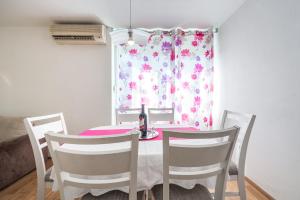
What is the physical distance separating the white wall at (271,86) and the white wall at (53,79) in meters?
2.11

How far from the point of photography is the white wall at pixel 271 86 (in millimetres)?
1518

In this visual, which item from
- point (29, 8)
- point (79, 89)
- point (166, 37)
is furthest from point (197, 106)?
point (29, 8)

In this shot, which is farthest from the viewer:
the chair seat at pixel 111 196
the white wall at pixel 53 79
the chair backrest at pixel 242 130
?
the white wall at pixel 53 79

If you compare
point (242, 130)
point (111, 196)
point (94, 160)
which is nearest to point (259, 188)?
point (242, 130)

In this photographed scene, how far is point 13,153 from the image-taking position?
2.14 m

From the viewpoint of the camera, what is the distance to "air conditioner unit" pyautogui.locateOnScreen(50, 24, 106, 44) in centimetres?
266

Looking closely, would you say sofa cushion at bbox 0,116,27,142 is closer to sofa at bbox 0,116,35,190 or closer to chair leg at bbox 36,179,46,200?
sofa at bbox 0,116,35,190

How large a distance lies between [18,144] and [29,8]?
1.84 m

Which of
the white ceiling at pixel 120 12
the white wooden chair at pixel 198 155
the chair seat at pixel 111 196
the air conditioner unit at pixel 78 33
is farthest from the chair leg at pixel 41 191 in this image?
the air conditioner unit at pixel 78 33

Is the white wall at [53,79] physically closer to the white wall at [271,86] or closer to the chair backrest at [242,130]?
the chair backrest at [242,130]

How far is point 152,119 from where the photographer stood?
7.34 ft

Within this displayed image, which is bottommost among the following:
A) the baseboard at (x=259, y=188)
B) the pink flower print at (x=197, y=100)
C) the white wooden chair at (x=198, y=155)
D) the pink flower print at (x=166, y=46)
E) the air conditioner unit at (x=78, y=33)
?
the baseboard at (x=259, y=188)

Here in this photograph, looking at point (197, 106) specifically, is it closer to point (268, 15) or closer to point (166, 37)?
point (166, 37)

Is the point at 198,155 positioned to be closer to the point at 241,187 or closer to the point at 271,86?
the point at 241,187
